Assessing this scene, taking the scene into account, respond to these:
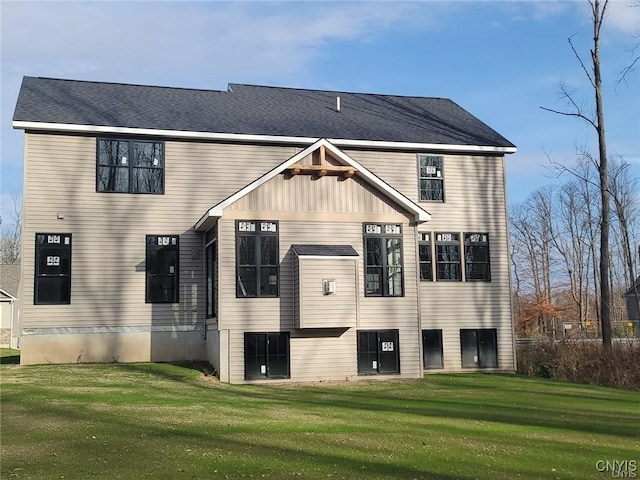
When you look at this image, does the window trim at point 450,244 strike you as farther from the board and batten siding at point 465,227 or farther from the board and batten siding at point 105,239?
the board and batten siding at point 105,239

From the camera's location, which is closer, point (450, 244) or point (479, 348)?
point (479, 348)

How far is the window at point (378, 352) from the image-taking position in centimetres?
1936

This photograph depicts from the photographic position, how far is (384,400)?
49.9 ft

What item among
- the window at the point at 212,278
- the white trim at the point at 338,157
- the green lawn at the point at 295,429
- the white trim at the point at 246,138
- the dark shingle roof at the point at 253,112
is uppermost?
the dark shingle roof at the point at 253,112

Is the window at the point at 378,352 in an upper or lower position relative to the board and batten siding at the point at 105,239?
lower

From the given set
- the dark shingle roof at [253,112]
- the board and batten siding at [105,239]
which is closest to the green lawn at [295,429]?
the board and batten siding at [105,239]

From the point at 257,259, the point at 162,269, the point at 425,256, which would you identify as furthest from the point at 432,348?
the point at 162,269

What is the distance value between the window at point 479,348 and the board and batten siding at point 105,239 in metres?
8.87

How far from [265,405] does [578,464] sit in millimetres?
6605

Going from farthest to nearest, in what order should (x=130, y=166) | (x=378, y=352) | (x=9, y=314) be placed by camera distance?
(x=9, y=314) < (x=130, y=166) < (x=378, y=352)

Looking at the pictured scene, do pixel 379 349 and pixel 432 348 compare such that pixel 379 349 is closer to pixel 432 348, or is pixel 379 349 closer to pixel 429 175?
pixel 432 348

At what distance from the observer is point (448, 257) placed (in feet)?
76.2

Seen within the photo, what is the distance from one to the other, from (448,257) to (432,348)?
3170 mm

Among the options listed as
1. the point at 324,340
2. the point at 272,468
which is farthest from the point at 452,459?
the point at 324,340
